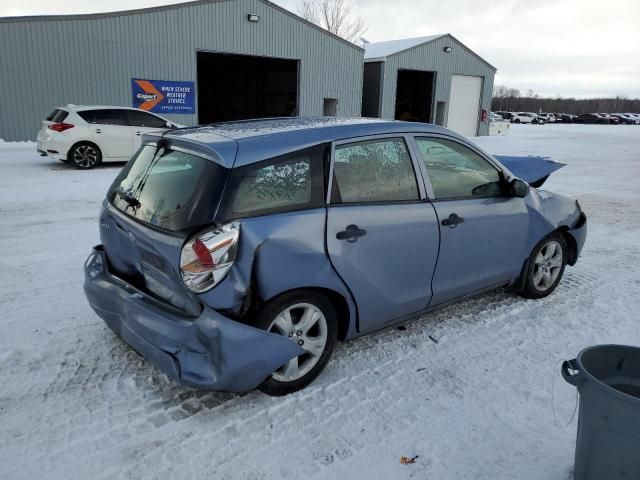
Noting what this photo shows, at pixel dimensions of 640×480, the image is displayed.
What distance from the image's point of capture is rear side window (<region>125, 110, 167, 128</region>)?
12.9 meters

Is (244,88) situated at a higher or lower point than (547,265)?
higher

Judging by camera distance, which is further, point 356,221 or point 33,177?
point 33,177

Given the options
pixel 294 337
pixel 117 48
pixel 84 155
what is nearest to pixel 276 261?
pixel 294 337

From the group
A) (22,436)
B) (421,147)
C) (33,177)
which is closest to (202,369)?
(22,436)

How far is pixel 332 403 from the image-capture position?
9.78 ft

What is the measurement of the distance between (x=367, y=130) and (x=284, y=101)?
2796 cm

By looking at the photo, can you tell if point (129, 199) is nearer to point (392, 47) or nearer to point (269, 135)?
point (269, 135)

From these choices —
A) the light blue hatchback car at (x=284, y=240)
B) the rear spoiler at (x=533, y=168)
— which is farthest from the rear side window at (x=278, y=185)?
the rear spoiler at (x=533, y=168)

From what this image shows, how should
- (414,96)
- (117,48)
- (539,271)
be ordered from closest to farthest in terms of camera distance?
(539,271) < (117,48) < (414,96)

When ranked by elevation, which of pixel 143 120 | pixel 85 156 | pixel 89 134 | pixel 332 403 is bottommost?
pixel 332 403

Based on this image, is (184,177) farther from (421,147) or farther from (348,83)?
(348,83)

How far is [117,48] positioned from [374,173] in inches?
697

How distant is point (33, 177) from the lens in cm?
1047

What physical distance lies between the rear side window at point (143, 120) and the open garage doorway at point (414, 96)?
19691 mm
